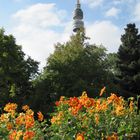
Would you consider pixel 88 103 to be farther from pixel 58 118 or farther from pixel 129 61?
pixel 129 61

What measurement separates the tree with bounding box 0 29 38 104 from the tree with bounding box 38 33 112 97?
1495 mm

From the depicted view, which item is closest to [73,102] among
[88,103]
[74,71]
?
[88,103]

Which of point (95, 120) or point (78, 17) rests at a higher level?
point (78, 17)

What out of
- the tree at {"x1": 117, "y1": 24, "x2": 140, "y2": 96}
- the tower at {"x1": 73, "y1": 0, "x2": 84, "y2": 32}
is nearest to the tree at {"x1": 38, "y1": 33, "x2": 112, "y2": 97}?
the tree at {"x1": 117, "y1": 24, "x2": 140, "y2": 96}

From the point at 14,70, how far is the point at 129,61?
1372 cm

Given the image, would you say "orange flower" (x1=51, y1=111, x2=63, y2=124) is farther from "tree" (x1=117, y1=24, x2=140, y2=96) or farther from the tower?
the tower

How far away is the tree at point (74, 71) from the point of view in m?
41.1

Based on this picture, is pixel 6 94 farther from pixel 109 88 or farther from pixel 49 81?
pixel 109 88

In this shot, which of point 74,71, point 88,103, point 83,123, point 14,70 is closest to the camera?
point 83,123

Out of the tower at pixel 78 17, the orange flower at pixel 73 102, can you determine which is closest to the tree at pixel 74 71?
the orange flower at pixel 73 102

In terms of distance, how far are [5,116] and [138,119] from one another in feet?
7.34

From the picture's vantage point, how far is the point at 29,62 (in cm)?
4453

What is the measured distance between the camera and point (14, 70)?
41344 mm

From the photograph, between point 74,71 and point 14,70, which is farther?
point 74,71
